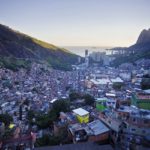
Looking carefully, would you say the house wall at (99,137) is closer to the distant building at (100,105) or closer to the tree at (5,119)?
the distant building at (100,105)

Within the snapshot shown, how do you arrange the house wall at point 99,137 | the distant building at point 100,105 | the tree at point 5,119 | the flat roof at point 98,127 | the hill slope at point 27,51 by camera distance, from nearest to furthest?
the house wall at point 99,137
the flat roof at point 98,127
the tree at point 5,119
the distant building at point 100,105
the hill slope at point 27,51

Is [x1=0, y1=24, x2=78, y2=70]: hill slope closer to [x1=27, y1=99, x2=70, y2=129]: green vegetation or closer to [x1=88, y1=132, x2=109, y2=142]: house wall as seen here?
[x1=27, y1=99, x2=70, y2=129]: green vegetation

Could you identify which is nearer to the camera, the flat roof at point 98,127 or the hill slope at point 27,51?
the flat roof at point 98,127

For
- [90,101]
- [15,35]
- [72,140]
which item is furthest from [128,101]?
[15,35]

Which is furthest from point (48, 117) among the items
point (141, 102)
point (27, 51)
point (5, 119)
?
point (27, 51)

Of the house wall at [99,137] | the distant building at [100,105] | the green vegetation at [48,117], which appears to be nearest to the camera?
the house wall at [99,137]

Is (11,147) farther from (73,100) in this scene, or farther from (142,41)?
(142,41)

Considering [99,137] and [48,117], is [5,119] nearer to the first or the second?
[48,117]

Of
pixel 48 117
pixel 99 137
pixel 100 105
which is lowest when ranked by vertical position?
pixel 99 137

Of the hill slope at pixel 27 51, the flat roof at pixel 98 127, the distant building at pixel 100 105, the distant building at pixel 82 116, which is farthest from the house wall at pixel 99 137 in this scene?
the hill slope at pixel 27 51
